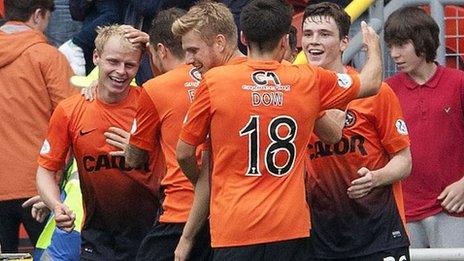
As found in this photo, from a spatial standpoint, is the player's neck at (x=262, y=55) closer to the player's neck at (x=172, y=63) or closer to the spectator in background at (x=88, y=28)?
the player's neck at (x=172, y=63)

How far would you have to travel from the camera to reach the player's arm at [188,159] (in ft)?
23.6

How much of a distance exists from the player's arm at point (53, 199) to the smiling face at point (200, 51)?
1.26 meters

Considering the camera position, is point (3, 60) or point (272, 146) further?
point (3, 60)

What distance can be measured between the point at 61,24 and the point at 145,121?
13.6 ft

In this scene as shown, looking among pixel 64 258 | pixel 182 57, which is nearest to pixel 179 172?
pixel 182 57

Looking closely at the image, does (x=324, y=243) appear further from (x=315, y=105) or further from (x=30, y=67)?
(x=30, y=67)

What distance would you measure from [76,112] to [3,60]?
Result: 1.72 m

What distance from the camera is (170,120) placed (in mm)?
7758

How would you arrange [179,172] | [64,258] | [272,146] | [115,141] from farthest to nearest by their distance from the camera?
[64,258]
[115,141]
[179,172]
[272,146]

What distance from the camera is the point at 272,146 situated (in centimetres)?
700

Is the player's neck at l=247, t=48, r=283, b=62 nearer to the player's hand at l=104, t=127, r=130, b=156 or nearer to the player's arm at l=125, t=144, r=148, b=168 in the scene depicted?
the player's arm at l=125, t=144, r=148, b=168

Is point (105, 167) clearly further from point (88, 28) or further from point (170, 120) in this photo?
point (88, 28)

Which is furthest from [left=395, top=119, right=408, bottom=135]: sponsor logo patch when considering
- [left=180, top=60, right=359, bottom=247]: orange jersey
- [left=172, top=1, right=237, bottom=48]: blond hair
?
[left=172, top=1, right=237, bottom=48]: blond hair

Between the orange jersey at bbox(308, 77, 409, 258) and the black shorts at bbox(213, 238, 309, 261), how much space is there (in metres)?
0.88
